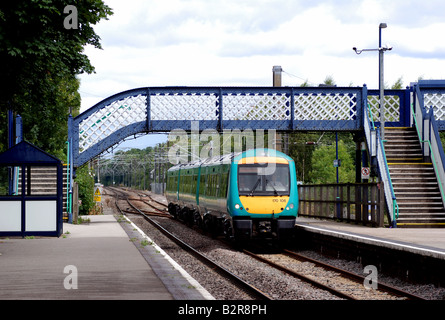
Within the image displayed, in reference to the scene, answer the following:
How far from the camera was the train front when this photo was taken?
2009 centimetres

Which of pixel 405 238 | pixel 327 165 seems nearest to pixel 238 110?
pixel 405 238

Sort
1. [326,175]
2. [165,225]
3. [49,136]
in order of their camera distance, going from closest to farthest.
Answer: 1. [165,225]
2. [49,136]
3. [326,175]

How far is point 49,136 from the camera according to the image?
43312 mm

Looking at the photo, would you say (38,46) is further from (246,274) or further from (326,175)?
(326,175)

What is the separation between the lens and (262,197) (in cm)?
2023

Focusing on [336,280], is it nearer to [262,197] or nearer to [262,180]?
[262,197]

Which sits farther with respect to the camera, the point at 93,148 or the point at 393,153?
the point at 93,148

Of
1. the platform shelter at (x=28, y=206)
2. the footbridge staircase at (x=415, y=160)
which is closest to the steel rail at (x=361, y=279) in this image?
the footbridge staircase at (x=415, y=160)

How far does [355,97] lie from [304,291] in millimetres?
14694

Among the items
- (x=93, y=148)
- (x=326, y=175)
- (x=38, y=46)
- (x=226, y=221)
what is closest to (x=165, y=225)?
(x=93, y=148)

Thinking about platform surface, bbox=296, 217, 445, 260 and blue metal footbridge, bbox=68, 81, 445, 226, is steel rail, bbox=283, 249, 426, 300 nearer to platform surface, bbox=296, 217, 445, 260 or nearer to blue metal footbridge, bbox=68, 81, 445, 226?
platform surface, bbox=296, 217, 445, 260

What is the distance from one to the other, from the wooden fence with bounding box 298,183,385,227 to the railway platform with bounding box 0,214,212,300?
7080 millimetres

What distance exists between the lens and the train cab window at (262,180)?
20.3 meters

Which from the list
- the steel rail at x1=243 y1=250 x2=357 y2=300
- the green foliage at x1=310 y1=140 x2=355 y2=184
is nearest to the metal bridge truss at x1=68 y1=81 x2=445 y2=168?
the steel rail at x1=243 y1=250 x2=357 y2=300
